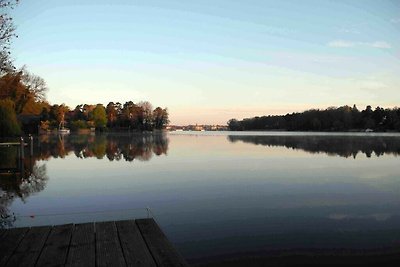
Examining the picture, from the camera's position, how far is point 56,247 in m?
4.88

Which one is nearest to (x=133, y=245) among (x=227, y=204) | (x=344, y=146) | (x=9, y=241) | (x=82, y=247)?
(x=82, y=247)

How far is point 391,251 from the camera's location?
659cm

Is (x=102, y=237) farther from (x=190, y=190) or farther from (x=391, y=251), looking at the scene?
(x=190, y=190)

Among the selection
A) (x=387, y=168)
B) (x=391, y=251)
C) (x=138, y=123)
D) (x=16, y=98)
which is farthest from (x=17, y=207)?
(x=138, y=123)

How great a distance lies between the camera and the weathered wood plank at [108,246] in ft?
14.4

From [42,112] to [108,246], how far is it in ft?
317

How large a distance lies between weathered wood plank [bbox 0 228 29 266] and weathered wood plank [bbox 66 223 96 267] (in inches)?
29.3

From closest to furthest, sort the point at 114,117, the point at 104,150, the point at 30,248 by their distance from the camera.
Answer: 1. the point at 30,248
2. the point at 104,150
3. the point at 114,117

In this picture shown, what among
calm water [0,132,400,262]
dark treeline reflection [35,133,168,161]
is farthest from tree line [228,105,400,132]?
calm water [0,132,400,262]

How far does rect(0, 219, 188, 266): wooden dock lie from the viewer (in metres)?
4.38

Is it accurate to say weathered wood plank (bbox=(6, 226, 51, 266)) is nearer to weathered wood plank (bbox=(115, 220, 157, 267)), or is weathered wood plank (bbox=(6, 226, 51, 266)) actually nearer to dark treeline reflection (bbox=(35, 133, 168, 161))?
weathered wood plank (bbox=(115, 220, 157, 267))

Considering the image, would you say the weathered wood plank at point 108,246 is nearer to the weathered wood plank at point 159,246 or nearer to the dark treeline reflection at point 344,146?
the weathered wood plank at point 159,246

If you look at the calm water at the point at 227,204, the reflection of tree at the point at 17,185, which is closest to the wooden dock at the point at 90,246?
the calm water at the point at 227,204

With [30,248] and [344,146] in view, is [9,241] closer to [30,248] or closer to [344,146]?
[30,248]
